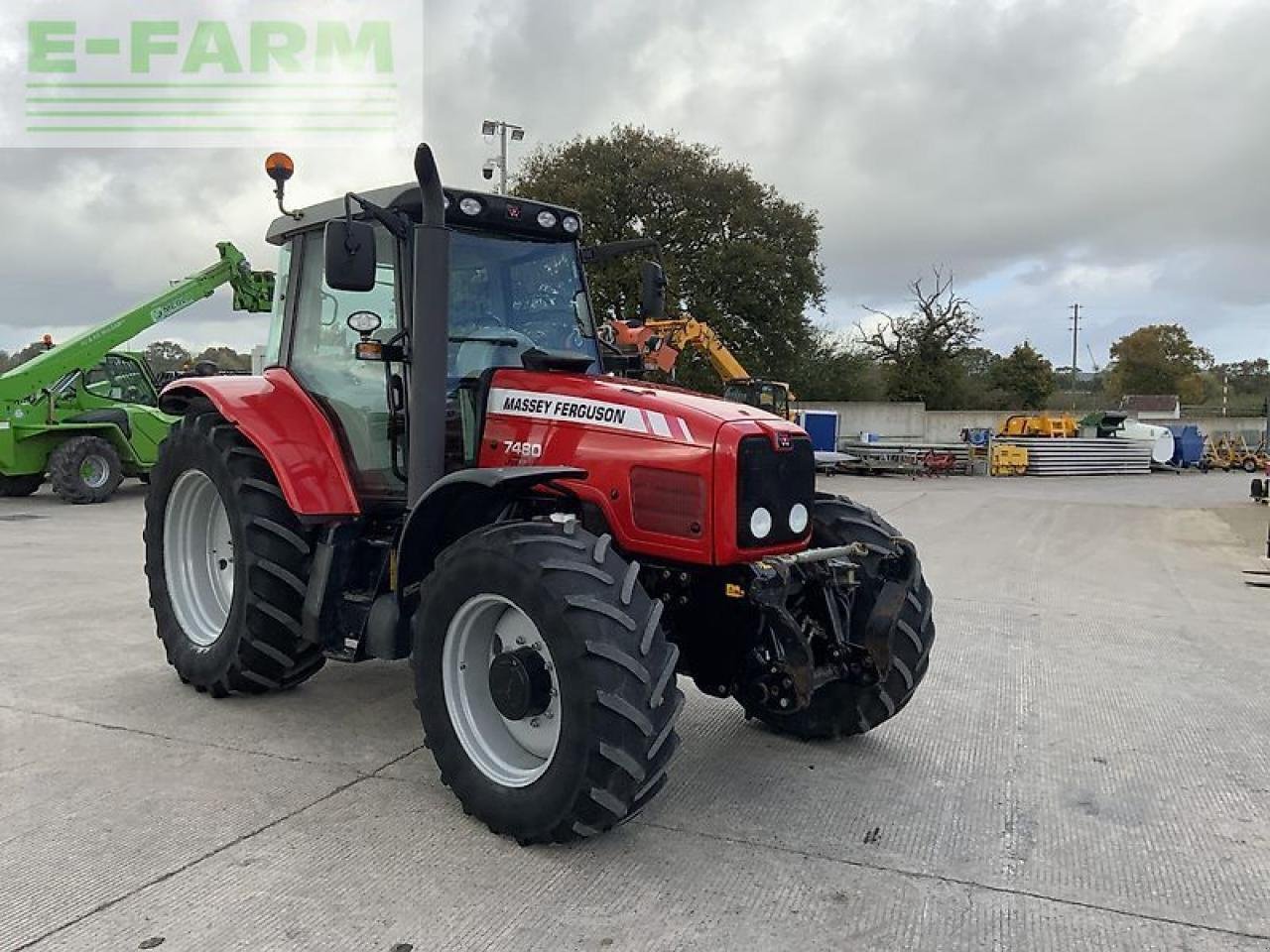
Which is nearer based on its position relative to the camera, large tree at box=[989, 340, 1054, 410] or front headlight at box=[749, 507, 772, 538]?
front headlight at box=[749, 507, 772, 538]

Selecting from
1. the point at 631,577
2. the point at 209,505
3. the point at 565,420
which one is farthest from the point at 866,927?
the point at 209,505

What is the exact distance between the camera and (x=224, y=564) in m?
5.45

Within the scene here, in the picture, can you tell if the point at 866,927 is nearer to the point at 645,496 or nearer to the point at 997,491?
the point at 645,496

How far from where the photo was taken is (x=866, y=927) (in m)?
2.95

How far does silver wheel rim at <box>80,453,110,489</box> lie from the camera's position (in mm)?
14719

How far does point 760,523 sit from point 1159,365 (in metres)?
72.0

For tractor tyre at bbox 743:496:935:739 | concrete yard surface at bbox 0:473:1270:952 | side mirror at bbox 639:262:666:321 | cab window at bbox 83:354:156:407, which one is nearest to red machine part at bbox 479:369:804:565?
tractor tyre at bbox 743:496:935:739

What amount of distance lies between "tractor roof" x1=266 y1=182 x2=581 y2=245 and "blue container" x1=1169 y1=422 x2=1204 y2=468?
32.2m

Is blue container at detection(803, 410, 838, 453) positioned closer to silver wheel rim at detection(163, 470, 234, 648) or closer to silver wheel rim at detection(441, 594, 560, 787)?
silver wheel rim at detection(163, 470, 234, 648)

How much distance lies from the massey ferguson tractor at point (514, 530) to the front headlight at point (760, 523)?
11mm

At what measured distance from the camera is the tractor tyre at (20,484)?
15172 millimetres

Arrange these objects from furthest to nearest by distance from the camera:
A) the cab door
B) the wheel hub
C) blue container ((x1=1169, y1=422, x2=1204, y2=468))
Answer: blue container ((x1=1169, y1=422, x2=1204, y2=468))
the cab door
the wheel hub

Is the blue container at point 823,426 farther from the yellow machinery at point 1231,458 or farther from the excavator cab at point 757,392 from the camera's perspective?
the yellow machinery at point 1231,458

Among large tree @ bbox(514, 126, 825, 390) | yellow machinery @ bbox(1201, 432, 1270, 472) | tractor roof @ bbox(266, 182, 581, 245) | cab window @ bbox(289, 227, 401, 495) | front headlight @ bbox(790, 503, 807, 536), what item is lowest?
yellow machinery @ bbox(1201, 432, 1270, 472)
